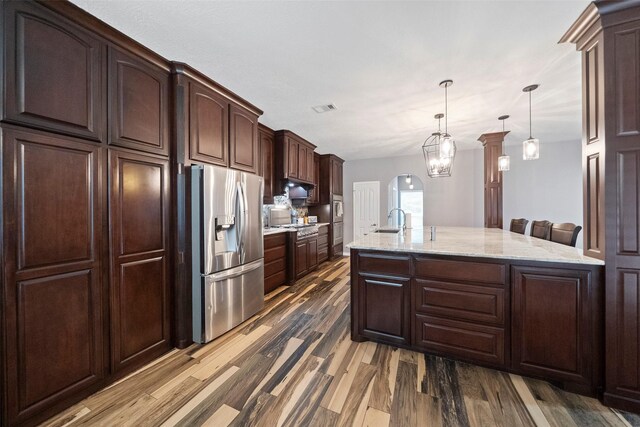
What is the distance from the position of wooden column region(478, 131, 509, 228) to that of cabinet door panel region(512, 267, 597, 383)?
9.86 feet

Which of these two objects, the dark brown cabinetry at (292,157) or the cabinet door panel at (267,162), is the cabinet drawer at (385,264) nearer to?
the cabinet door panel at (267,162)

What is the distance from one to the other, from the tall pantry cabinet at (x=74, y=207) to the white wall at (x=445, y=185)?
5201 mm

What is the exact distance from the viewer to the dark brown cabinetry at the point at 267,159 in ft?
13.0

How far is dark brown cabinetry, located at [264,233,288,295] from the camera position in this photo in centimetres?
355

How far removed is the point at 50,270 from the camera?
1.48m

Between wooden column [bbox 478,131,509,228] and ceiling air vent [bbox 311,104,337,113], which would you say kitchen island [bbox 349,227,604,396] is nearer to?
ceiling air vent [bbox 311,104,337,113]

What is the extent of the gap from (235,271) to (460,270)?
6.94 feet

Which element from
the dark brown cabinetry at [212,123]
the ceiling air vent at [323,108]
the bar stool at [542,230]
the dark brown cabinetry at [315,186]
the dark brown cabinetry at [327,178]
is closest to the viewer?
the dark brown cabinetry at [212,123]

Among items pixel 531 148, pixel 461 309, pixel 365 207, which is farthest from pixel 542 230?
pixel 365 207

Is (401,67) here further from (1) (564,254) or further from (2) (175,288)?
(2) (175,288)

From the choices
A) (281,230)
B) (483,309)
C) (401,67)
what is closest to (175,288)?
(281,230)

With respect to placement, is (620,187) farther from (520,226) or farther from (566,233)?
(520,226)

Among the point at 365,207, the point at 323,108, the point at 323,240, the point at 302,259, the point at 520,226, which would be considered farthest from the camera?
the point at 365,207

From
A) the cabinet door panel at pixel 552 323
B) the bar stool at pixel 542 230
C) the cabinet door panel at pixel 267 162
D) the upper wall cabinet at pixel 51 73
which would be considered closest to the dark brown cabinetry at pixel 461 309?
the cabinet door panel at pixel 552 323
